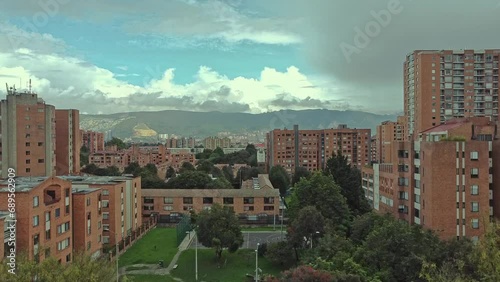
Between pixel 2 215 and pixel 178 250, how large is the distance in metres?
15.9

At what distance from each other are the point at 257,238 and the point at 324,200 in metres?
8.58

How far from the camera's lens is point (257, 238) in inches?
1526

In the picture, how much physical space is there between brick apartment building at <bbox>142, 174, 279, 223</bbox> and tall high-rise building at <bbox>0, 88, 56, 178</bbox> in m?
12.3

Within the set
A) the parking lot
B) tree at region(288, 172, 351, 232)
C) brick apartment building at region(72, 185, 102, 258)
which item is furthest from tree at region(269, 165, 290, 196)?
brick apartment building at region(72, 185, 102, 258)

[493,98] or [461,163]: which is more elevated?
[493,98]

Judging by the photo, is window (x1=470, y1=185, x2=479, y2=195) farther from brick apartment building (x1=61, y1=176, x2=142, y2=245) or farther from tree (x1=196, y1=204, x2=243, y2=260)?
brick apartment building (x1=61, y1=176, x2=142, y2=245)


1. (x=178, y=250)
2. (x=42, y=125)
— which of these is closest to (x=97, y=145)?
(x=42, y=125)

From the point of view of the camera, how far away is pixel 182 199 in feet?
151

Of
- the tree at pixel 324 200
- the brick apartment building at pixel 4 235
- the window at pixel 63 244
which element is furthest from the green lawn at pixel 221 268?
the brick apartment building at pixel 4 235

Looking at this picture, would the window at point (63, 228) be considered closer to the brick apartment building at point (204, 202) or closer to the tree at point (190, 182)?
the brick apartment building at point (204, 202)

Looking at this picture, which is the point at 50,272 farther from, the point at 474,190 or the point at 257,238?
the point at 257,238

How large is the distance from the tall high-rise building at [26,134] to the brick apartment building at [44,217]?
20.5 m

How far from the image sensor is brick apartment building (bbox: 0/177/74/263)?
2122 centimetres

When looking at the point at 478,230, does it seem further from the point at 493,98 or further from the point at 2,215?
the point at 493,98
